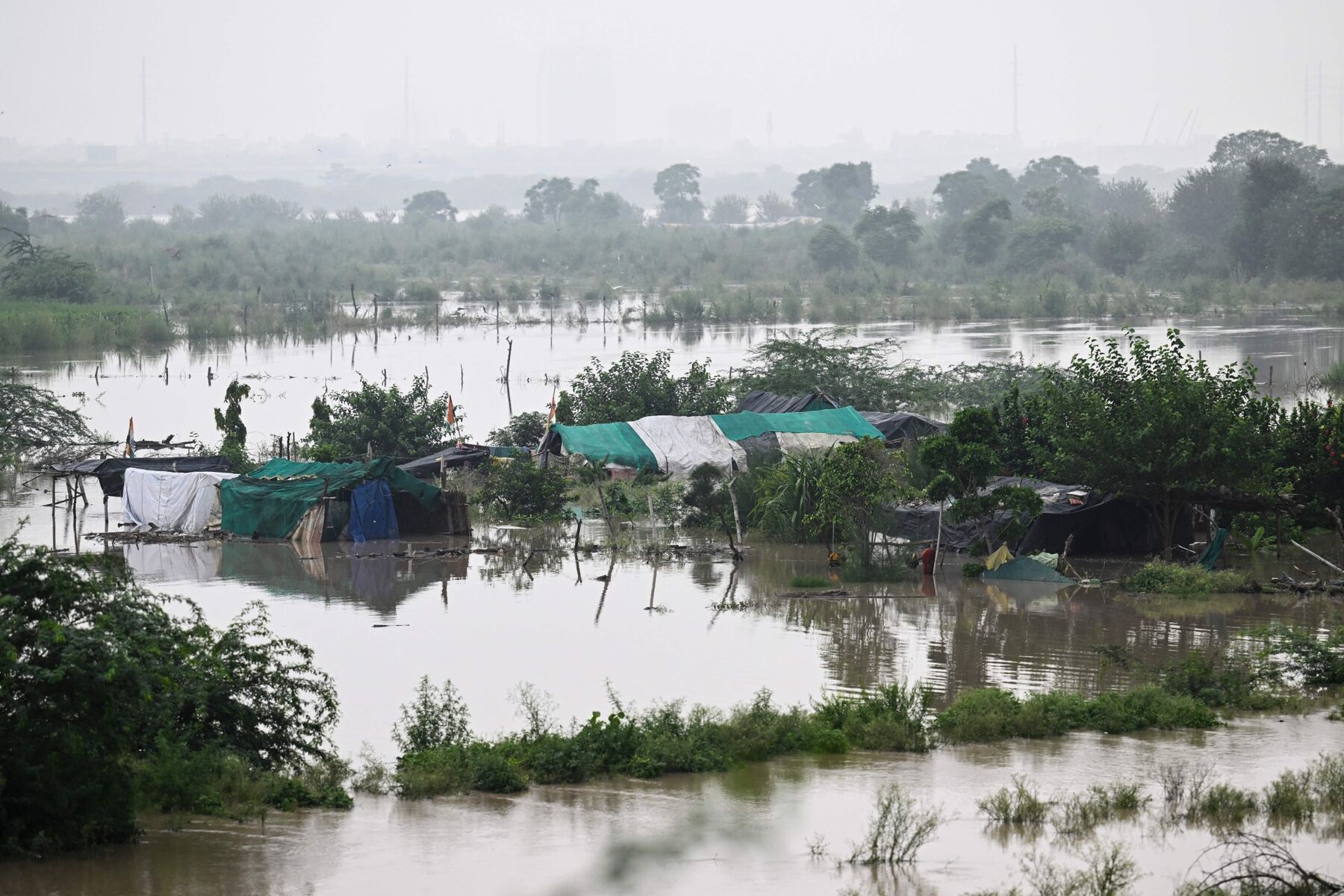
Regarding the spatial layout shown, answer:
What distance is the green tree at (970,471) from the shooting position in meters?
17.0

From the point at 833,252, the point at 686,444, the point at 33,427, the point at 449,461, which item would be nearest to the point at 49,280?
the point at 33,427

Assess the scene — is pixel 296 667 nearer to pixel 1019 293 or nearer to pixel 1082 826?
pixel 1082 826

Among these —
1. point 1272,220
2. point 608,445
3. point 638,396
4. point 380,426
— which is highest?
point 1272,220

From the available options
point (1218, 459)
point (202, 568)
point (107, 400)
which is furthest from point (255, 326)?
point (1218, 459)

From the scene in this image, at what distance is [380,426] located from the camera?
24.2 metres

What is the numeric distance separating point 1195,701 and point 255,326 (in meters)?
43.1

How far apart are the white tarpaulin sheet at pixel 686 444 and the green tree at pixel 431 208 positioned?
Result: 80.1 metres

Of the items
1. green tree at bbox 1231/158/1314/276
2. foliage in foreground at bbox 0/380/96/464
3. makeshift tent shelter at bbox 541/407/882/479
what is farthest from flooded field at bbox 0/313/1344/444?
green tree at bbox 1231/158/1314/276

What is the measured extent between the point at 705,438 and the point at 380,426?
5.00 metres

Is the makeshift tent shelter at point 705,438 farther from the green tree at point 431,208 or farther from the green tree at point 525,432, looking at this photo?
the green tree at point 431,208

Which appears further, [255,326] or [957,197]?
[957,197]

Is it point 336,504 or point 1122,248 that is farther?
point 1122,248

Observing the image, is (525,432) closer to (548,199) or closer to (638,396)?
(638,396)

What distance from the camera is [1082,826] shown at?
9.05 metres
